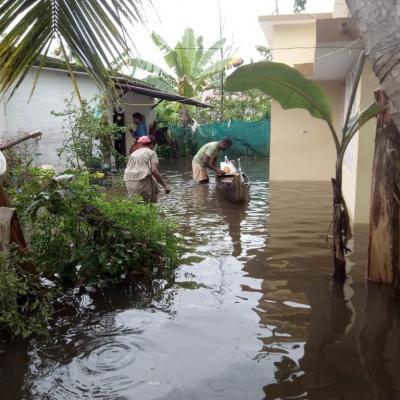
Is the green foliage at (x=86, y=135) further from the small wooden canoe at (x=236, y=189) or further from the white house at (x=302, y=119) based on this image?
the white house at (x=302, y=119)

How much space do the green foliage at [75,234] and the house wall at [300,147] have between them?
8.95 meters

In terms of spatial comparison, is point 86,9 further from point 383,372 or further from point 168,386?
point 383,372

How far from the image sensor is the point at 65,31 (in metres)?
2.55

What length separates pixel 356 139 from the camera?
8203mm

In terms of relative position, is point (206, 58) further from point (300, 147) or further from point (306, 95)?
point (306, 95)

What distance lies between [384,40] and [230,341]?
2772 millimetres

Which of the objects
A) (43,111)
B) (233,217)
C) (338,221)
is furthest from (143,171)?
(43,111)

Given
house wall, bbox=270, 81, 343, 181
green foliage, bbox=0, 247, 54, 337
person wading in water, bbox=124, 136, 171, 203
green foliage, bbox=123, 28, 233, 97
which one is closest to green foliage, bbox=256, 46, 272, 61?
Result: green foliage, bbox=123, 28, 233, 97

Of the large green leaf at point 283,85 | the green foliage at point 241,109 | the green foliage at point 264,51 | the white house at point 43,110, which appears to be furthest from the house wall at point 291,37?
the green foliage at point 241,109

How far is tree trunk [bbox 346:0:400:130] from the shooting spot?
1744 millimetres

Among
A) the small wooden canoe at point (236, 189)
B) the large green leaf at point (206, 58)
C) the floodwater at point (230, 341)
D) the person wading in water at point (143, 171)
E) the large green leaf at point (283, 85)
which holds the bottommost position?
the floodwater at point (230, 341)

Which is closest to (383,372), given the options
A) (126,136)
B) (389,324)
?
(389,324)

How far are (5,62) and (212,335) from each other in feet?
8.69

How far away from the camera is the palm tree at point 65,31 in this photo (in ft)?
8.23
